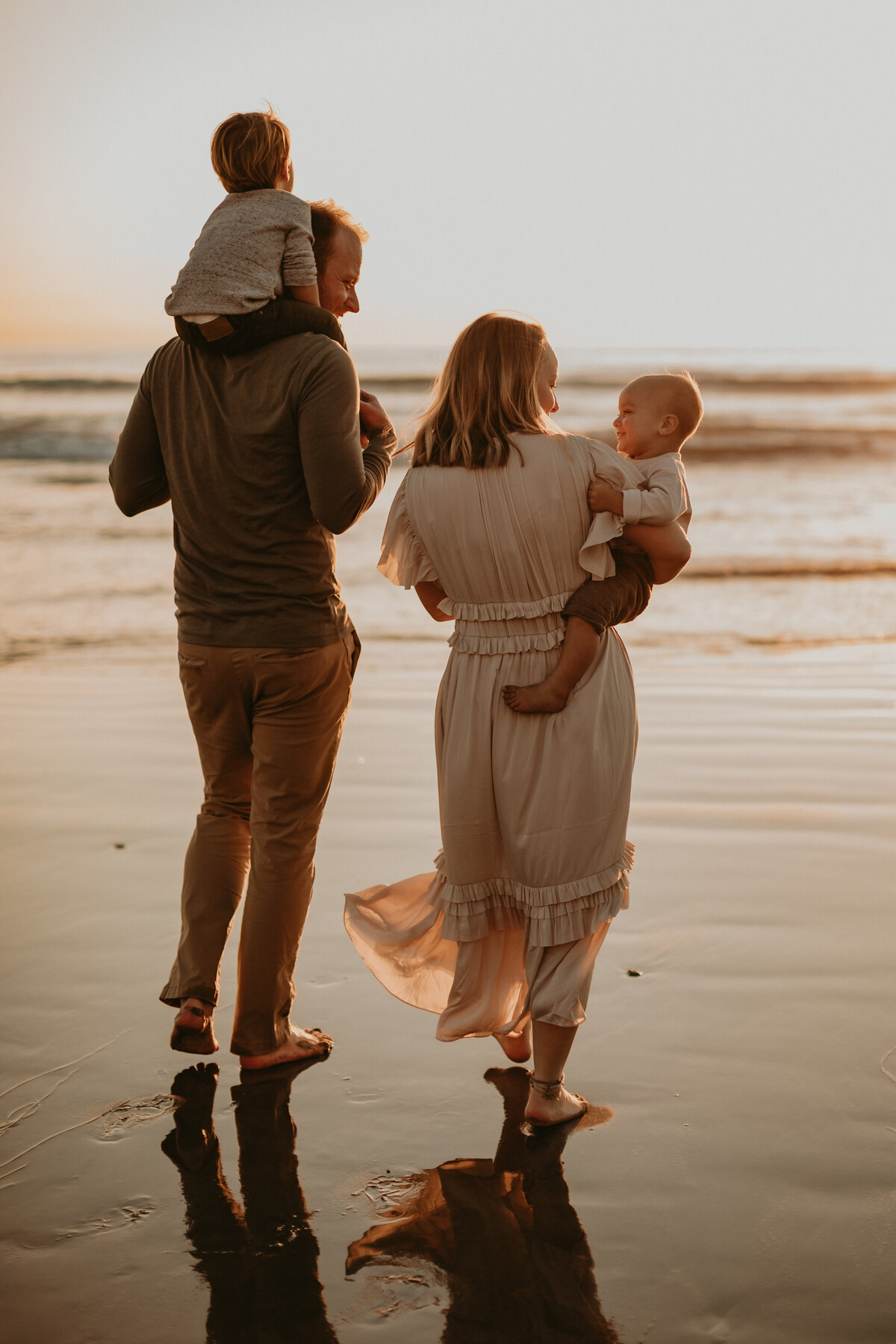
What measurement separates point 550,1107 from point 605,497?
130 centimetres

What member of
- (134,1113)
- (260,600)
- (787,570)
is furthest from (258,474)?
(787,570)

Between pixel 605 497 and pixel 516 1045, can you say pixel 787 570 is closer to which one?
pixel 516 1045

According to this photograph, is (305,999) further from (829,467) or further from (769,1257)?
(829,467)

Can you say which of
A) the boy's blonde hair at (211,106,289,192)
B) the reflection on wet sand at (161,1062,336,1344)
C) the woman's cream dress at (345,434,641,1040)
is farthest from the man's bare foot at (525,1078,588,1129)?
the boy's blonde hair at (211,106,289,192)

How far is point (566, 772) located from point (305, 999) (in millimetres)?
1114

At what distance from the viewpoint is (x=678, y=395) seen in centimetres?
271

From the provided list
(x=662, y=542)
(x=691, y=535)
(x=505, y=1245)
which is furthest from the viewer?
(x=691, y=535)

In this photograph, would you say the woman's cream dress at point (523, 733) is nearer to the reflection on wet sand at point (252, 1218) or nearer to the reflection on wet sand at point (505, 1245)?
the reflection on wet sand at point (505, 1245)

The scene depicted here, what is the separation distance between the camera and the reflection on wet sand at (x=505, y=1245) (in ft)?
6.71

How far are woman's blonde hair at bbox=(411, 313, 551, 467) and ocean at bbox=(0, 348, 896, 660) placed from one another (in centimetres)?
11

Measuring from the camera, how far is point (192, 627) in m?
2.92

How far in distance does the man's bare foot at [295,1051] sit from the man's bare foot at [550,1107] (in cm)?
56

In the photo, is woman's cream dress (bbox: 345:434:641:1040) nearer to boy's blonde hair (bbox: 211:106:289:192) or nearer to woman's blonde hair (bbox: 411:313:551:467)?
Answer: woman's blonde hair (bbox: 411:313:551:467)

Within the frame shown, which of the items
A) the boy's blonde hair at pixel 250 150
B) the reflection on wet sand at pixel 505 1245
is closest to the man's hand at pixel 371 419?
the boy's blonde hair at pixel 250 150
